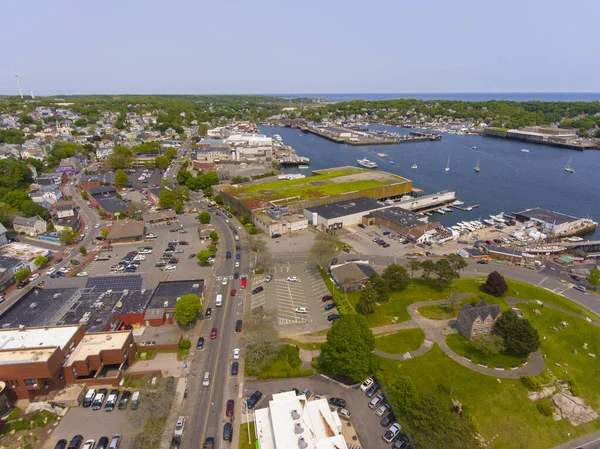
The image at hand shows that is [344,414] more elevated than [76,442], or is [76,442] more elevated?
[76,442]

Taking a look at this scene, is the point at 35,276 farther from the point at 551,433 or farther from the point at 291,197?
the point at 551,433

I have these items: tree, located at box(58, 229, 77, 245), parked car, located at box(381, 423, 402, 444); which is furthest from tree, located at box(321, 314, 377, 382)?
tree, located at box(58, 229, 77, 245)

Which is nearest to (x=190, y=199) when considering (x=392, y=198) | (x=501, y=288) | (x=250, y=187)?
(x=250, y=187)

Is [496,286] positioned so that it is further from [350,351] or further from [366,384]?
[350,351]

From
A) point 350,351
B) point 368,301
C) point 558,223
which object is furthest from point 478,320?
point 558,223

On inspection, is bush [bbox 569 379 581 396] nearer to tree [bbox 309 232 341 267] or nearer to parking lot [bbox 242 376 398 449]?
parking lot [bbox 242 376 398 449]

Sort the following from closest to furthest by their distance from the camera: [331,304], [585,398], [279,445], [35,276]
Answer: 1. [279,445]
2. [585,398]
3. [331,304]
4. [35,276]

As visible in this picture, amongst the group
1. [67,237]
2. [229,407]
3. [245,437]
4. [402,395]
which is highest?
[67,237]
